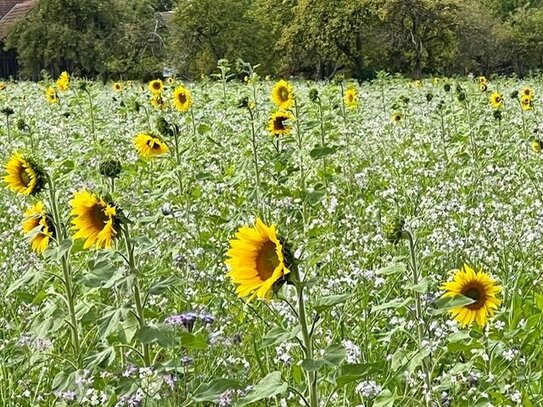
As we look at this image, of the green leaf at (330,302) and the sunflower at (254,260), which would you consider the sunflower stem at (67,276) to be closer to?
the sunflower at (254,260)

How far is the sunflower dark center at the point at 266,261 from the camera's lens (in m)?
1.72

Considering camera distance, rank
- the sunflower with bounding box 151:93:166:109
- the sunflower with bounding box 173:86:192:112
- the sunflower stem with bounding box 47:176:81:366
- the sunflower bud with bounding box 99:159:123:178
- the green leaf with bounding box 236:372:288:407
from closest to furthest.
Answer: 1. the green leaf with bounding box 236:372:288:407
2. the sunflower stem with bounding box 47:176:81:366
3. the sunflower bud with bounding box 99:159:123:178
4. the sunflower with bounding box 173:86:192:112
5. the sunflower with bounding box 151:93:166:109

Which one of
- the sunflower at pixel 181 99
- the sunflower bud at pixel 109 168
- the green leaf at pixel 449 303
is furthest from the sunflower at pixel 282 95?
the green leaf at pixel 449 303

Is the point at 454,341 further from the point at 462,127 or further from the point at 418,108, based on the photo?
the point at 418,108

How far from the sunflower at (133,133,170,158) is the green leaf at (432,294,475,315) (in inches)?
102

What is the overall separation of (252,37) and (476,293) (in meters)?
35.8

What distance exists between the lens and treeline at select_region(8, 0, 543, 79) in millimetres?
34188

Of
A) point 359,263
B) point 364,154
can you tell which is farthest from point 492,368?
point 364,154

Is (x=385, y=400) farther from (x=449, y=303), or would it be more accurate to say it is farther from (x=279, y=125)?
(x=279, y=125)

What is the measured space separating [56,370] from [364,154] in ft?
15.2

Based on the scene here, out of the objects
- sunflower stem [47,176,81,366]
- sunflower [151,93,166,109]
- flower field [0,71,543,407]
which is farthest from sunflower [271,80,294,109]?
sunflower stem [47,176,81,366]

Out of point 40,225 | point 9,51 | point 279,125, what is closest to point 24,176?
point 40,225

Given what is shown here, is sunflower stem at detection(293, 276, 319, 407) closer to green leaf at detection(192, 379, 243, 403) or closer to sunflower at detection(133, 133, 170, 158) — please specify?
green leaf at detection(192, 379, 243, 403)

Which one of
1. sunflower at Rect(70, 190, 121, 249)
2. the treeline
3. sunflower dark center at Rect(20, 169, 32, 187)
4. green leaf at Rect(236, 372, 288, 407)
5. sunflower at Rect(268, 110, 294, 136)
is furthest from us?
the treeline
